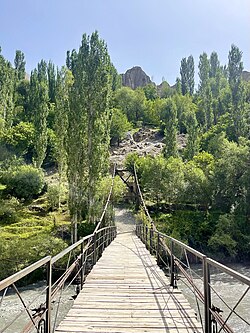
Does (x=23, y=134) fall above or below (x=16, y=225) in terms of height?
above

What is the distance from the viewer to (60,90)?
63.5 feet

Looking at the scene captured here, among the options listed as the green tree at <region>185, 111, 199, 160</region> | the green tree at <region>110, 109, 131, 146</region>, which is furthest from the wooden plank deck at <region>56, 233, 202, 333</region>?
the green tree at <region>110, 109, 131, 146</region>

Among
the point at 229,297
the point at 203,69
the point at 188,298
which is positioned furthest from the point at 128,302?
the point at 203,69

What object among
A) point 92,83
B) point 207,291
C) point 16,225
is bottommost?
point 16,225

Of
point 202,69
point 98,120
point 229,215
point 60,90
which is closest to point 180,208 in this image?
point 229,215

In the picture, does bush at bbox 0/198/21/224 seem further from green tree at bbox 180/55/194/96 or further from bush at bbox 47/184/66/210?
green tree at bbox 180/55/194/96

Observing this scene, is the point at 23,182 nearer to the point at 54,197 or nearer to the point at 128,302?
the point at 54,197

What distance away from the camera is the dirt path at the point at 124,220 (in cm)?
1914

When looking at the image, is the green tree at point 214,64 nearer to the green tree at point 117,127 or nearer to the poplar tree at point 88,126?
the green tree at point 117,127

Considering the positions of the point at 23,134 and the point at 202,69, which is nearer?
the point at 23,134

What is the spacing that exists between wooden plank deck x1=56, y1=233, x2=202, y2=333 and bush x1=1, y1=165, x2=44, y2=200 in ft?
58.4

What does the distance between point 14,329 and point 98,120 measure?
1029cm

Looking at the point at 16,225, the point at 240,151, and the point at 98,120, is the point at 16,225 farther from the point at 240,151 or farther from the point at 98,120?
the point at 240,151

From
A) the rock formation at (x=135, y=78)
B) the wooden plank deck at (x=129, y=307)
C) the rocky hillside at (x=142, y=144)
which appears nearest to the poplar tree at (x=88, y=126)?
the wooden plank deck at (x=129, y=307)
